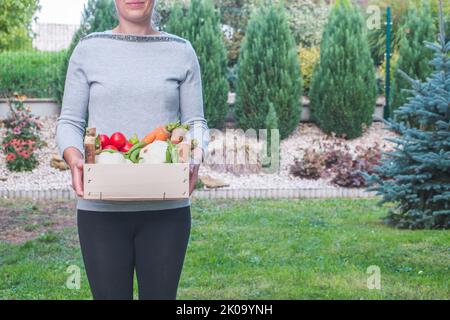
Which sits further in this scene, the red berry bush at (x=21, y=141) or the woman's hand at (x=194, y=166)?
the red berry bush at (x=21, y=141)

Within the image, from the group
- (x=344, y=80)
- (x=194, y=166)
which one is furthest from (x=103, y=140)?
(x=344, y=80)

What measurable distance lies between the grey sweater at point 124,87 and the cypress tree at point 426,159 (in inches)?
221

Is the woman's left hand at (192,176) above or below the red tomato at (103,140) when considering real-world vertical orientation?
below

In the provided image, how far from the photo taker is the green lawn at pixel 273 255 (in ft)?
19.3

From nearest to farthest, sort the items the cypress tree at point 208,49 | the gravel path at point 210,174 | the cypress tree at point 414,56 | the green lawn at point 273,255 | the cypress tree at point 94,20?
1. the green lawn at point 273,255
2. the gravel path at point 210,174
3. the cypress tree at point 94,20
4. the cypress tree at point 208,49
5. the cypress tree at point 414,56

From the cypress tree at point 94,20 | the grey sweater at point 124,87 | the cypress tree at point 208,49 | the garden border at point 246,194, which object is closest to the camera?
the grey sweater at point 124,87

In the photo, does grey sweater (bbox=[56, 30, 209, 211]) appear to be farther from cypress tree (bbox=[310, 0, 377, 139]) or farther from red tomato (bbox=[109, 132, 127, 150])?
cypress tree (bbox=[310, 0, 377, 139])

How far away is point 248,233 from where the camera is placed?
8195 mm

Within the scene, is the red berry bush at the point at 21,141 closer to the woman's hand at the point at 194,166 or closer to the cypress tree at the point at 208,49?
the cypress tree at the point at 208,49

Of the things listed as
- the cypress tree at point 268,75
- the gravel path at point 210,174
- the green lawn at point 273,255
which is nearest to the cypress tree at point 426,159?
the green lawn at point 273,255

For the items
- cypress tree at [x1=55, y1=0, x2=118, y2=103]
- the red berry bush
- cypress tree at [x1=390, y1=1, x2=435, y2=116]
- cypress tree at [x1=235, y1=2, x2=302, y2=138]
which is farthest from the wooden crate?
cypress tree at [x1=390, y1=1, x2=435, y2=116]

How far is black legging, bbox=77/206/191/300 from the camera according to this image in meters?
2.67

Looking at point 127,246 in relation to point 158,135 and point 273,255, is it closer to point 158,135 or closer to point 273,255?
point 158,135

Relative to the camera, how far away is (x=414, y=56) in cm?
1431
